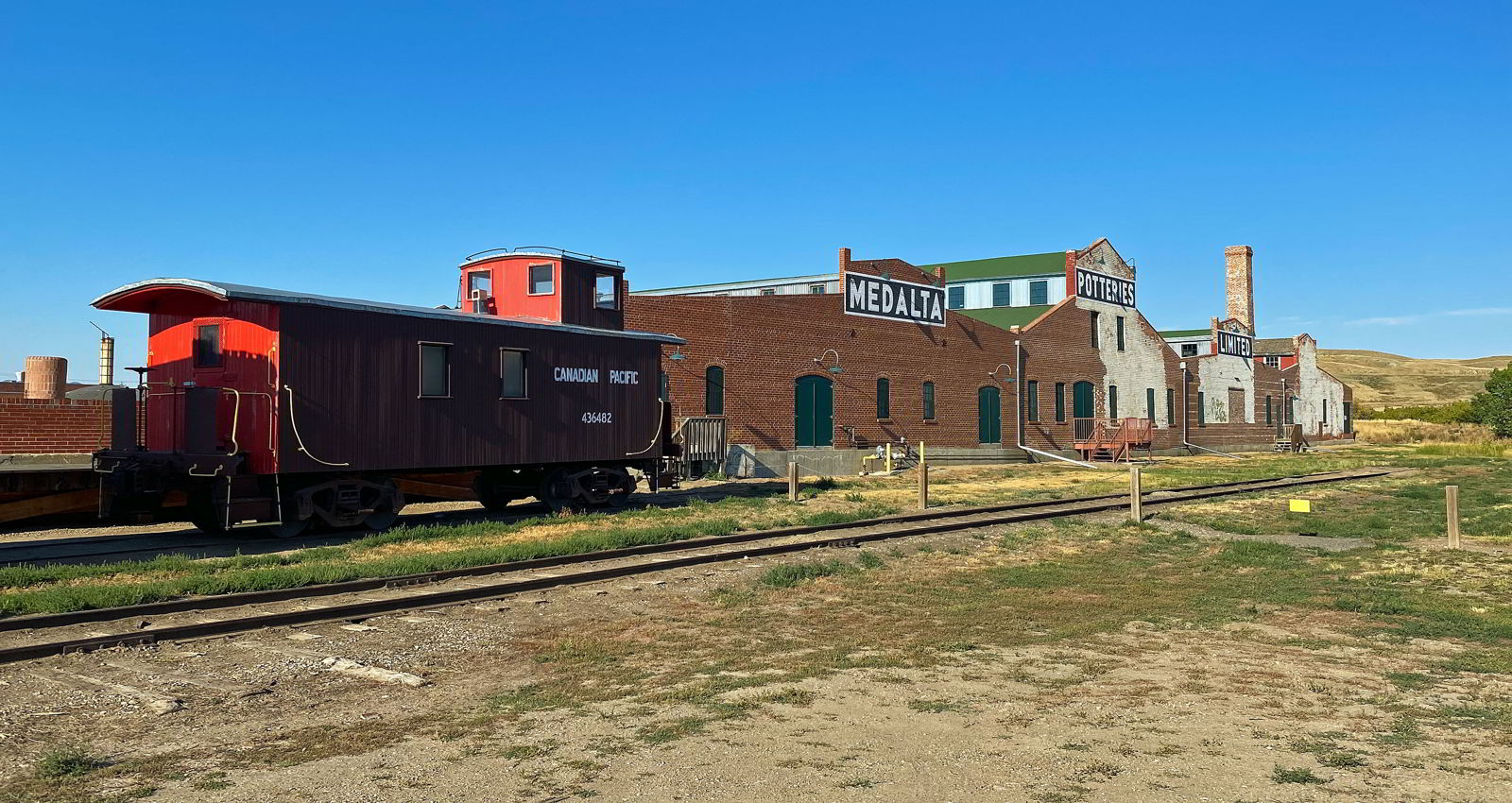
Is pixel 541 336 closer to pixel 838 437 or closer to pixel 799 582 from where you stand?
pixel 799 582

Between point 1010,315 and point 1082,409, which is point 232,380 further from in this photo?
point 1010,315

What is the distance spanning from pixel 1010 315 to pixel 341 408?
125ft

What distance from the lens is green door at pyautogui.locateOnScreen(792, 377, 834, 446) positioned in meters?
35.6

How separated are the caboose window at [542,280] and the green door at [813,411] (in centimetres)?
1422

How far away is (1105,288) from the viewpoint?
49.8 m

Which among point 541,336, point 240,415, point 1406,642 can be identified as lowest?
point 1406,642

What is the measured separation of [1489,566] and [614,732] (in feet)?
40.9

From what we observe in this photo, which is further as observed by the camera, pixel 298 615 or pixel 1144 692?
pixel 298 615

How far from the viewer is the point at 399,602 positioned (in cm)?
1089

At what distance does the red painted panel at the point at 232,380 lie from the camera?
16.0m

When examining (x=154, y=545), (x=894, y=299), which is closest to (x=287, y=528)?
(x=154, y=545)

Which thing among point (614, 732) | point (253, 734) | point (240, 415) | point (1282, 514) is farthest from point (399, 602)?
point (1282, 514)

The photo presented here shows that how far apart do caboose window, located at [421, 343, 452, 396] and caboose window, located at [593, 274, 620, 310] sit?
16.2 ft

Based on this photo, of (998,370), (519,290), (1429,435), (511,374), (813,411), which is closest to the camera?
(511,374)
